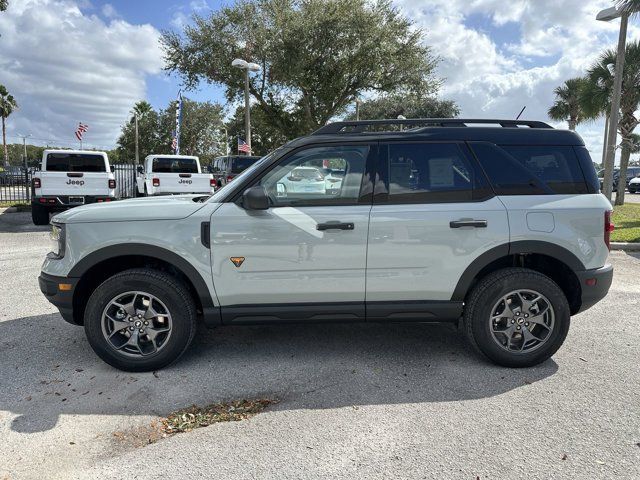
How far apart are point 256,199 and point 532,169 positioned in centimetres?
219

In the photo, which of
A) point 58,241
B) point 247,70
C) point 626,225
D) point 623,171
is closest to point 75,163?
point 247,70

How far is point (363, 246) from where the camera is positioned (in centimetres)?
371

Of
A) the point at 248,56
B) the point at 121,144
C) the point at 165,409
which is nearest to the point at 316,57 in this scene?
the point at 248,56

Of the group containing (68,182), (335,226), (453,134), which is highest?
(453,134)

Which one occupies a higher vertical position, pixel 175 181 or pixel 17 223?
pixel 175 181

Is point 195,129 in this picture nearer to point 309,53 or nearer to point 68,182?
point 309,53

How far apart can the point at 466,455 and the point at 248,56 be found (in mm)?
23247

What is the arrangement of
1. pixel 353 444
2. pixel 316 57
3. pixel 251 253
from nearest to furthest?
1. pixel 353 444
2. pixel 251 253
3. pixel 316 57

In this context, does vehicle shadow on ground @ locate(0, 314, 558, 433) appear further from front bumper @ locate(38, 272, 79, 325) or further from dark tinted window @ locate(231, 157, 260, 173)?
dark tinted window @ locate(231, 157, 260, 173)

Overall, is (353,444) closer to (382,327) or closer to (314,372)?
(314,372)

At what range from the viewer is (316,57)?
22.9 metres

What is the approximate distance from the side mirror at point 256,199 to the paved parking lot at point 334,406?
4.34 ft

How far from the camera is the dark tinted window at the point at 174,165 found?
49.5ft

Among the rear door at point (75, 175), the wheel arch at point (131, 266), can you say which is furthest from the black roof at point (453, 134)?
the rear door at point (75, 175)
